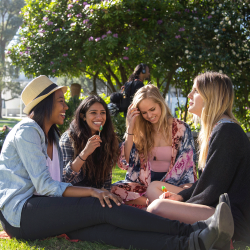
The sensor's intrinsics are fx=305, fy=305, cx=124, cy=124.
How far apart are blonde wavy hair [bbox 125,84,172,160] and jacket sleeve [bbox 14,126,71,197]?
1.18 metres

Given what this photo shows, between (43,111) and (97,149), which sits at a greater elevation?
(43,111)

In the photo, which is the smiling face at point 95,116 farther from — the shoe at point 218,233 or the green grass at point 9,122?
the green grass at point 9,122

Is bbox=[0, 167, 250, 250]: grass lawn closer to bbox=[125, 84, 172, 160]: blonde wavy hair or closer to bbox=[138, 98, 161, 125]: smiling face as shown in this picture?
bbox=[125, 84, 172, 160]: blonde wavy hair

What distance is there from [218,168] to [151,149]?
1.18m

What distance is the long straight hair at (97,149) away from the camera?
305cm

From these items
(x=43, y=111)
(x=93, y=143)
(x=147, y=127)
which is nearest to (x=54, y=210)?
(x=93, y=143)

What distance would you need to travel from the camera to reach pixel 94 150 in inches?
122

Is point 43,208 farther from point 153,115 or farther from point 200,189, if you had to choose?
point 153,115

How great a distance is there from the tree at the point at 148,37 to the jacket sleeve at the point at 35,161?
4.84 m

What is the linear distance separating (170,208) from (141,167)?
97 cm

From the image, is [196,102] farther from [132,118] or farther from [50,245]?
[50,245]

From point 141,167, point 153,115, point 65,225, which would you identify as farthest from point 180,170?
point 65,225

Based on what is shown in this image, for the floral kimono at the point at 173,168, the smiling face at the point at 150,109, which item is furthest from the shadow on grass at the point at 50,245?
the smiling face at the point at 150,109

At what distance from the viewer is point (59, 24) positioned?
750 centimetres
